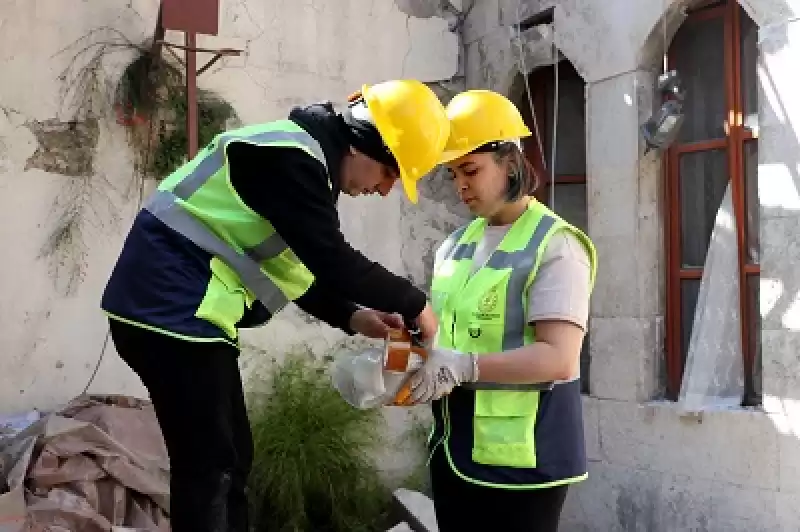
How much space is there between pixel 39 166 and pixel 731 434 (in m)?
3.41

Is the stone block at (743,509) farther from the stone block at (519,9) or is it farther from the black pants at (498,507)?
the stone block at (519,9)

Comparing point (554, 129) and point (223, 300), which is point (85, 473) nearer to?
point (223, 300)

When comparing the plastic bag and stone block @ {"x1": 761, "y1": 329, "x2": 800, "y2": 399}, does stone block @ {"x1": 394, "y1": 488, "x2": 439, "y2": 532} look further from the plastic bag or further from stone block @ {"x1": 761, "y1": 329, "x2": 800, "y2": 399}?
the plastic bag

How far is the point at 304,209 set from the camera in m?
1.76

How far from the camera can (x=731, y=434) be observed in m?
3.56

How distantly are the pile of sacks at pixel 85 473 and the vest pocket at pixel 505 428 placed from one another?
1879 mm

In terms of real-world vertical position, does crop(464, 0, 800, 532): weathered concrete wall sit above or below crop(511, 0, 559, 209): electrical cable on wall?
below

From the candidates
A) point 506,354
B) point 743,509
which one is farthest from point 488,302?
point 743,509

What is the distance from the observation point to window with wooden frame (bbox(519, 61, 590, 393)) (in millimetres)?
4715

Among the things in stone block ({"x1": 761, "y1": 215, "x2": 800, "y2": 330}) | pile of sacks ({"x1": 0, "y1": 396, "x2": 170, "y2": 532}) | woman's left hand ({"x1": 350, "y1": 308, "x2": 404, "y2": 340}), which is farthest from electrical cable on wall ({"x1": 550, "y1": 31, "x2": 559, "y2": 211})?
woman's left hand ({"x1": 350, "y1": 308, "x2": 404, "y2": 340})

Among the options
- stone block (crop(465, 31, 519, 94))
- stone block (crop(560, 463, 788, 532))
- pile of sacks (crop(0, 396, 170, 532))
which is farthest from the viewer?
stone block (crop(465, 31, 519, 94))

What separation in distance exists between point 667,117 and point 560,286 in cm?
226

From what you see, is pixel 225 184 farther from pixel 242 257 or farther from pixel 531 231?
pixel 531 231

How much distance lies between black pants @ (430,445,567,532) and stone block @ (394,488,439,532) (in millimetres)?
2012
